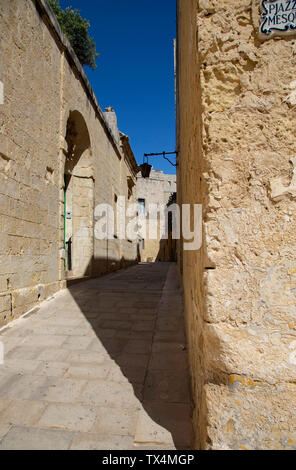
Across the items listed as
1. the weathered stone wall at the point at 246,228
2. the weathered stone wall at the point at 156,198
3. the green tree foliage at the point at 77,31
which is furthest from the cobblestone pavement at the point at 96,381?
the weathered stone wall at the point at 156,198

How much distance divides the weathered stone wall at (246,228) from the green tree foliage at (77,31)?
15614 mm

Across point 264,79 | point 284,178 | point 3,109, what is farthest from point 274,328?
point 3,109

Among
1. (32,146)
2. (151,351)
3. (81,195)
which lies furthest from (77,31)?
(151,351)

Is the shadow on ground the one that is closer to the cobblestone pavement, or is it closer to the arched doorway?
the cobblestone pavement

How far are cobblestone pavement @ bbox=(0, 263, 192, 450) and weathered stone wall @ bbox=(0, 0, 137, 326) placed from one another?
68 cm

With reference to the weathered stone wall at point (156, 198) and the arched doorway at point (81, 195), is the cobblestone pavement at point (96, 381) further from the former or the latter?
the weathered stone wall at point (156, 198)

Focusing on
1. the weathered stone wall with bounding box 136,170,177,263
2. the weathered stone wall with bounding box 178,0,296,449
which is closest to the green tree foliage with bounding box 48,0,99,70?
the weathered stone wall with bounding box 136,170,177,263

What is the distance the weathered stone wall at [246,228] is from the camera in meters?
0.98

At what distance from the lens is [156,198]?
24109mm

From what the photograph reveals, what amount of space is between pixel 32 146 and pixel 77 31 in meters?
13.4

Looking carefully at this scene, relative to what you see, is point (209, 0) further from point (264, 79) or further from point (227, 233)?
point (227, 233)

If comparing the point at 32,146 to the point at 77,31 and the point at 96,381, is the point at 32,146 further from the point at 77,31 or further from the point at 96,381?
the point at 77,31

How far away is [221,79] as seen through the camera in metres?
1.10

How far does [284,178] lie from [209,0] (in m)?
0.81
